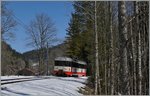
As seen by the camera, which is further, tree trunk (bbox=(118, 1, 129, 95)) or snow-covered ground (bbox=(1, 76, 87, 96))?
snow-covered ground (bbox=(1, 76, 87, 96))

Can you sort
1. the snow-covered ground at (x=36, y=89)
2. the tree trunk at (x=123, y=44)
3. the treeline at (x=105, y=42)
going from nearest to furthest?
1. the tree trunk at (x=123, y=44)
2. the snow-covered ground at (x=36, y=89)
3. the treeline at (x=105, y=42)

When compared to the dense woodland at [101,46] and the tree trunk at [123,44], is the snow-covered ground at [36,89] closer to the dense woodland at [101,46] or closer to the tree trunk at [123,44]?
the dense woodland at [101,46]

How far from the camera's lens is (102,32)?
17672 mm

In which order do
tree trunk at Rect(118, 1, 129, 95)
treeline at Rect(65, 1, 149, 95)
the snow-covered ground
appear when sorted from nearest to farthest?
tree trunk at Rect(118, 1, 129, 95), the snow-covered ground, treeline at Rect(65, 1, 149, 95)

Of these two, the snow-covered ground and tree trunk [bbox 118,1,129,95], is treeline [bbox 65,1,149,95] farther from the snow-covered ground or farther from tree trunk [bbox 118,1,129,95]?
tree trunk [bbox 118,1,129,95]

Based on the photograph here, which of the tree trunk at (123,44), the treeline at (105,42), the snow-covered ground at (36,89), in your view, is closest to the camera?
the tree trunk at (123,44)

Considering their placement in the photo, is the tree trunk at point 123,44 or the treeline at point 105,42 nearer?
the tree trunk at point 123,44

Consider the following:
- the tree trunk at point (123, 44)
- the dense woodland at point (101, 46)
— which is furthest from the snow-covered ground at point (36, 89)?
the tree trunk at point (123, 44)

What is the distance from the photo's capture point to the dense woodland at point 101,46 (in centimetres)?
1125

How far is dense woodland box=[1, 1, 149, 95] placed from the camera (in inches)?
443

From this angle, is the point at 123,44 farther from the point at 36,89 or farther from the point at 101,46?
the point at 101,46

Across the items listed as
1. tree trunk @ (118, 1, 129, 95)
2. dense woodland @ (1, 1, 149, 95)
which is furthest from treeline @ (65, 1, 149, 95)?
tree trunk @ (118, 1, 129, 95)

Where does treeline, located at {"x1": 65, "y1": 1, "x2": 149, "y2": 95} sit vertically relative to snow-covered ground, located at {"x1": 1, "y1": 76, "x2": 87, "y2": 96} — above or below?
above

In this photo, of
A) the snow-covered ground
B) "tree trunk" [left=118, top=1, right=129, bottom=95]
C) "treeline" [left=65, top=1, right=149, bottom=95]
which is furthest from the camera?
"treeline" [left=65, top=1, right=149, bottom=95]
